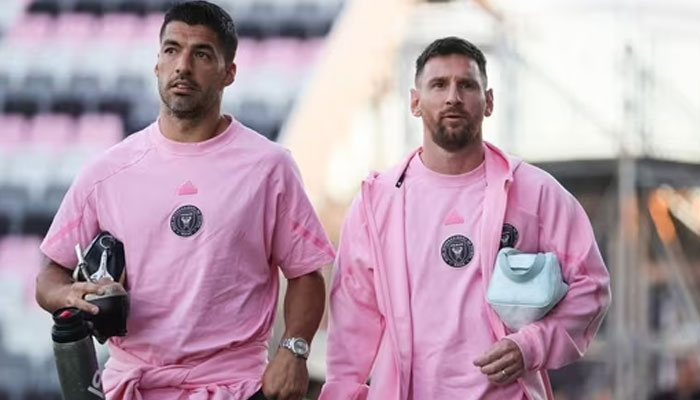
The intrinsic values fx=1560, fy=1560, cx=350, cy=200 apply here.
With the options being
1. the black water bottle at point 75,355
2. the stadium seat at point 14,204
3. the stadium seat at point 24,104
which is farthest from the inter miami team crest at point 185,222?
the stadium seat at point 24,104

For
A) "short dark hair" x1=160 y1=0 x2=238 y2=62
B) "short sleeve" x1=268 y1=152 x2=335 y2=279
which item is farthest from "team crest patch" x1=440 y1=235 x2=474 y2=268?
"short dark hair" x1=160 y1=0 x2=238 y2=62

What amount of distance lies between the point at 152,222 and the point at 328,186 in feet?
29.5

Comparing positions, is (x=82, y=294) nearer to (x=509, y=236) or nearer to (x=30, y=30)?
(x=509, y=236)

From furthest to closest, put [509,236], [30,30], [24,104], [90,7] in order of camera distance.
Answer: [90,7] → [30,30] → [24,104] → [509,236]

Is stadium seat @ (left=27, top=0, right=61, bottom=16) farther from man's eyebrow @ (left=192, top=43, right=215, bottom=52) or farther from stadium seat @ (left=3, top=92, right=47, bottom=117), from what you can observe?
man's eyebrow @ (left=192, top=43, right=215, bottom=52)

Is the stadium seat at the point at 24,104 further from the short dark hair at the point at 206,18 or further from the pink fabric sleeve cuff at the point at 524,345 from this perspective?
the pink fabric sleeve cuff at the point at 524,345

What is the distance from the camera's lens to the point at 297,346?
12.1 feet

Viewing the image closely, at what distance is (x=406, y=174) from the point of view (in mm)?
3916

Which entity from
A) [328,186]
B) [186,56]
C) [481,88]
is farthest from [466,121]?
[328,186]

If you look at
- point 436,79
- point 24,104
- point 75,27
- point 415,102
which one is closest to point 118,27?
point 75,27

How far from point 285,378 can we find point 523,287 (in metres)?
0.59

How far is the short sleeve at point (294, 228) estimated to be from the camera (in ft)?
12.3

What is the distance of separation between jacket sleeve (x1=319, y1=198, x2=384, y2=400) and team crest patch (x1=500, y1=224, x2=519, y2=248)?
0.34 metres

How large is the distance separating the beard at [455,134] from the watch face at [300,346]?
A: 0.59m
